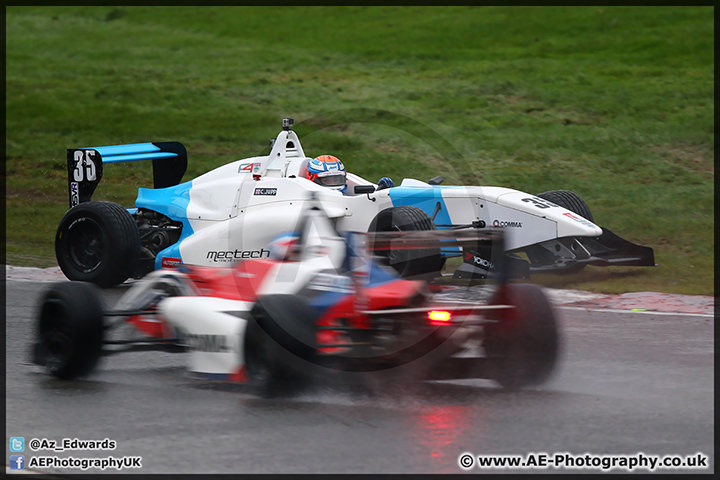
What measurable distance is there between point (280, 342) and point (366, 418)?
2.55ft

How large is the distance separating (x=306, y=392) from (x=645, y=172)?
12.8 meters

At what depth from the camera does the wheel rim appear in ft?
36.5

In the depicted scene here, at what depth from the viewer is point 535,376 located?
7156 millimetres

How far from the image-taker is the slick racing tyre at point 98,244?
10.9 meters

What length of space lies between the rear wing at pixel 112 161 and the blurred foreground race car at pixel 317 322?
4.53 meters

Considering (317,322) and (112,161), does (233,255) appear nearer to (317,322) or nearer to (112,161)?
(317,322)

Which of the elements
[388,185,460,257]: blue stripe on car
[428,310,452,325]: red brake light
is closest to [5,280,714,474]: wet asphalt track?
[428,310,452,325]: red brake light

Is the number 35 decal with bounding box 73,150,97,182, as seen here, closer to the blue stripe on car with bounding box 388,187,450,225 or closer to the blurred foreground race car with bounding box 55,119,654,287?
the blurred foreground race car with bounding box 55,119,654,287

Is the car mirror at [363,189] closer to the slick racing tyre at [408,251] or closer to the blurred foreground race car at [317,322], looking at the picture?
the slick racing tyre at [408,251]

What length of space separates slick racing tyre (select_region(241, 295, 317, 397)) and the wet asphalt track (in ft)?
0.55

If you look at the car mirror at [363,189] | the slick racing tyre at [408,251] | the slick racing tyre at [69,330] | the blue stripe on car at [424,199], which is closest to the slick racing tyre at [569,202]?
the blue stripe on car at [424,199]

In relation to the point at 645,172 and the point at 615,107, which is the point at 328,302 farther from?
the point at 615,107

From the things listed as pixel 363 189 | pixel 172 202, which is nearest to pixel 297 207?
pixel 363 189
